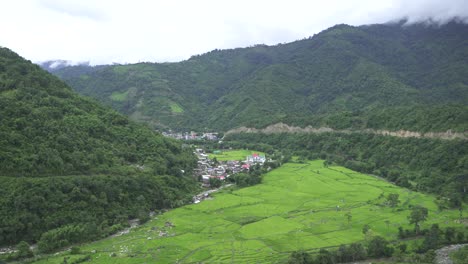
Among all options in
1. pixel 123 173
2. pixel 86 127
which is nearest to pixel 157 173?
pixel 123 173

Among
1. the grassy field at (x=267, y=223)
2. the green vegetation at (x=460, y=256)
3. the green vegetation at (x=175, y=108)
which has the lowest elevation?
the green vegetation at (x=460, y=256)

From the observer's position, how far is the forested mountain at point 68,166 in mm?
47906

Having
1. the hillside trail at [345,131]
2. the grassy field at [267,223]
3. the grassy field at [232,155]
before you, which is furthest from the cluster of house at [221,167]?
the hillside trail at [345,131]

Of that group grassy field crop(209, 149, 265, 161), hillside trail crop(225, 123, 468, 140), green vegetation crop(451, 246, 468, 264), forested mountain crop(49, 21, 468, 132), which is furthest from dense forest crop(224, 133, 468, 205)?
green vegetation crop(451, 246, 468, 264)

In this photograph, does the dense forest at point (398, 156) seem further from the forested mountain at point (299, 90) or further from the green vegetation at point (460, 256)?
the green vegetation at point (460, 256)

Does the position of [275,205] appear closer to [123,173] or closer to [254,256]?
[254,256]

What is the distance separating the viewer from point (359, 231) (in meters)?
50.3

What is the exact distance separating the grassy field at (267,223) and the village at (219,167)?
8.65 meters

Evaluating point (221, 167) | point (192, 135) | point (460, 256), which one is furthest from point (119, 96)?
point (460, 256)

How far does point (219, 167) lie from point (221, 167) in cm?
46

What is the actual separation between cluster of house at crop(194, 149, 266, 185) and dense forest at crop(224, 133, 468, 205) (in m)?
14.2

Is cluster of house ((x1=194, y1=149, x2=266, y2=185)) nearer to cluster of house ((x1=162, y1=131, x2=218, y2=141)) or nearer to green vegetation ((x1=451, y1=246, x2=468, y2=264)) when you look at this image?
cluster of house ((x1=162, y1=131, x2=218, y2=141))

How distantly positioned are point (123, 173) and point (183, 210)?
11.1 meters

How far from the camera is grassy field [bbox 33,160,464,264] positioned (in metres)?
44.0
